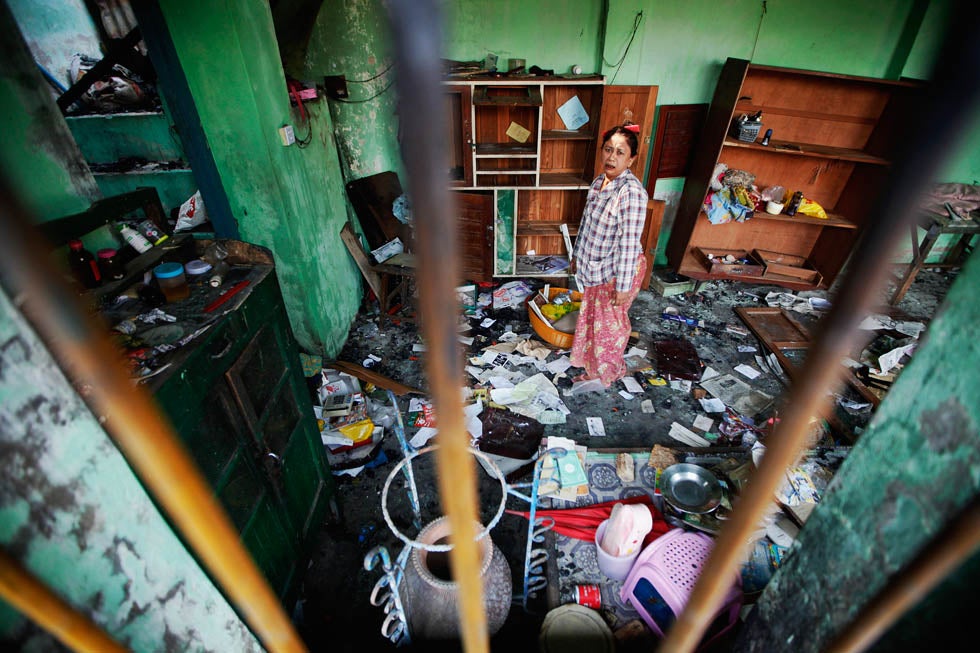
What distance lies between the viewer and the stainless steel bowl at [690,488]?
2.30 meters

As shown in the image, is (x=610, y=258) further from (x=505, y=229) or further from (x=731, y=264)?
(x=731, y=264)

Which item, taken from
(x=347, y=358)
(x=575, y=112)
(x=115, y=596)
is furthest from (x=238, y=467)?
(x=575, y=112)

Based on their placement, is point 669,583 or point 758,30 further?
point 758,30

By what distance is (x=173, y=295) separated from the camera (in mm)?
1745

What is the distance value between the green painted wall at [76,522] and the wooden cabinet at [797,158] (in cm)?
454

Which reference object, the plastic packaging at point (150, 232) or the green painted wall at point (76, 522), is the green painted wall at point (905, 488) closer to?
the green painted wall at point (76, 522)

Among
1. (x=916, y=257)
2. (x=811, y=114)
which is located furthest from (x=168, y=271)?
(x=916, y=257)

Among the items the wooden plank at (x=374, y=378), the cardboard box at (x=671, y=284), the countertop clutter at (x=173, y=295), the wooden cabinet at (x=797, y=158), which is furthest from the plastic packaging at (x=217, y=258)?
the cardboard box at (x=671, y=284)

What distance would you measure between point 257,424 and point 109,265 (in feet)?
2.82

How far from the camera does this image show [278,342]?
6.39 ft

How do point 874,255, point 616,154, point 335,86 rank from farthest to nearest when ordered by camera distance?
point 335,86, point 616,154, point 874,255

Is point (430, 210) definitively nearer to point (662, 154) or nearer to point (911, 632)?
point (911, 632)

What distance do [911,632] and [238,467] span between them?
1.92 metres

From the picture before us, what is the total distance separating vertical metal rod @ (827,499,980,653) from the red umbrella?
1.77 m
